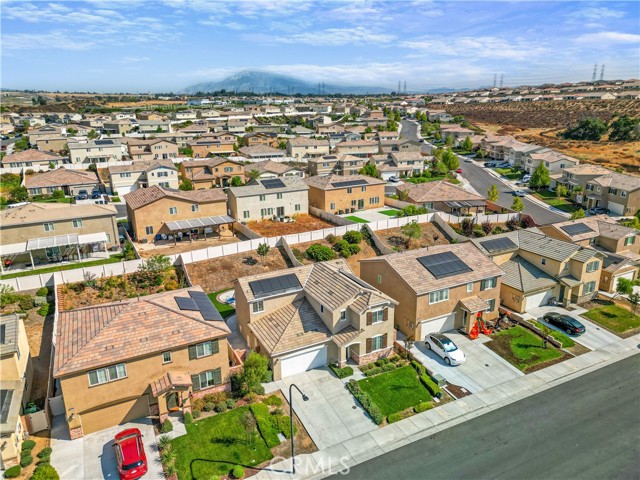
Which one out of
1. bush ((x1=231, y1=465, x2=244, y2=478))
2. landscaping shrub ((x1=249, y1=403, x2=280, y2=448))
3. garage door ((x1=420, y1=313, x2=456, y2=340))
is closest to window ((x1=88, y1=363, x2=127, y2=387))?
landscaping shrub ((x1=249, y1=403, x2=280, y2=448))

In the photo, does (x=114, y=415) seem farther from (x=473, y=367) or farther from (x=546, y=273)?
(x=546, y=273)

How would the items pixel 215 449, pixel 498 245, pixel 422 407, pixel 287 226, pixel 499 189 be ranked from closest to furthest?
pixel 215 449, pixel 422 407, pixel 498 245, pixel 287 226, pixel 499 189

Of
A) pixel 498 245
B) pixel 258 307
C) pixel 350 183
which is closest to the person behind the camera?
pixel 258 307

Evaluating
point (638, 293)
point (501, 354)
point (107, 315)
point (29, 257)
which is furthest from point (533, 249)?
point (29, 257)

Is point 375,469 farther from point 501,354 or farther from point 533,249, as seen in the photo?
point 533,249

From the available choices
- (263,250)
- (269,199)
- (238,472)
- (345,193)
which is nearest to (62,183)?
(269,199)

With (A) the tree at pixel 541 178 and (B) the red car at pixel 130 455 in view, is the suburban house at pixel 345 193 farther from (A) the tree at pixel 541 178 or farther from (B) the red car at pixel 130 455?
(B) the red car at pixel 130 455

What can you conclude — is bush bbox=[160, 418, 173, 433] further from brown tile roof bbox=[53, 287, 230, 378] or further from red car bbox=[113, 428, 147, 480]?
brown tile roof bbox=[53, 287, 230, 378]
